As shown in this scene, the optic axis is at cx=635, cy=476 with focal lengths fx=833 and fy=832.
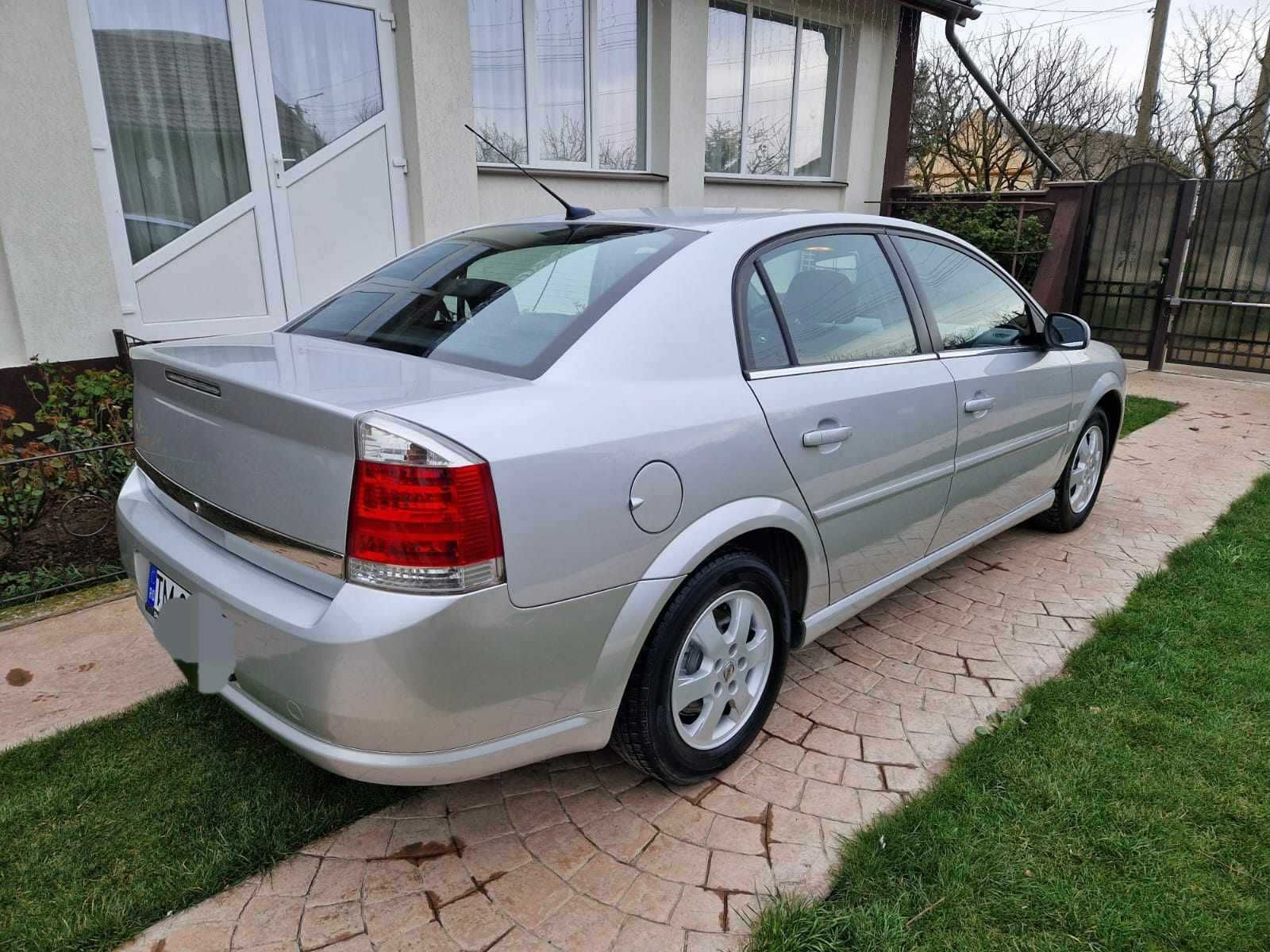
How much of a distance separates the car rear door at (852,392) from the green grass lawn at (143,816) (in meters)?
1.56

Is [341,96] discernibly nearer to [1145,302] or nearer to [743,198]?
[743,198]

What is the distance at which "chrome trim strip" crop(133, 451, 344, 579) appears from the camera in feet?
5.87

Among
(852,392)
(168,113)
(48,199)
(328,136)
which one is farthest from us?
(328,136)

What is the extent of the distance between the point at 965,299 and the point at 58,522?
13.4ft

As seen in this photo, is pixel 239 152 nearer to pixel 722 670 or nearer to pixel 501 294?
pixel 501 294

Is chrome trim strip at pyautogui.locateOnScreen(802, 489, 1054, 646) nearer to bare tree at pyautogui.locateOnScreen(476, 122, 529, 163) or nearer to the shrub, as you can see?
bare tree at pyautogui.locateOnScreen(476, 122, 529, 163)

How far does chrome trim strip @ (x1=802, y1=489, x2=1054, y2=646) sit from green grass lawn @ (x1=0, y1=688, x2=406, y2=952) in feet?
4.63

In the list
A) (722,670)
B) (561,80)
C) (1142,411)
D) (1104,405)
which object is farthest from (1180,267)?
(722,670)

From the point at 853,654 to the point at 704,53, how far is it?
661cm

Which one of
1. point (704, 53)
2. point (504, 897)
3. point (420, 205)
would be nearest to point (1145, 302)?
point (704, 53)

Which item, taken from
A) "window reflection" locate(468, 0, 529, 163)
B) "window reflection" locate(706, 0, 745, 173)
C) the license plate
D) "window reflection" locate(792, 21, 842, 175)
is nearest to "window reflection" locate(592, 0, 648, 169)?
"window reflection" locate(468, 0, 529, 163)

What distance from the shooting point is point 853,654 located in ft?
10.5

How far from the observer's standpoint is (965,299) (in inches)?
134

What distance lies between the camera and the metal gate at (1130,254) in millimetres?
8820
